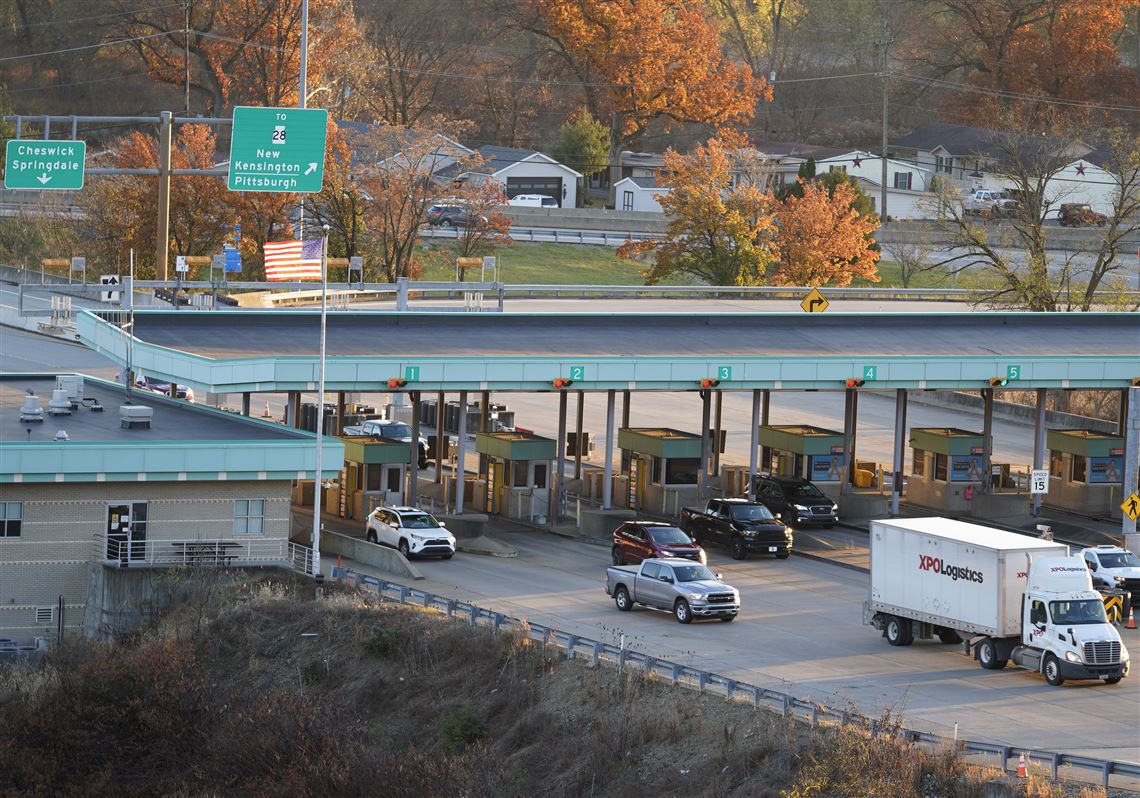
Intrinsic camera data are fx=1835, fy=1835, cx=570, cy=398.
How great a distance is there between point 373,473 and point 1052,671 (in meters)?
21.7

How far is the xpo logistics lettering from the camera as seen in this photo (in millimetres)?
53531

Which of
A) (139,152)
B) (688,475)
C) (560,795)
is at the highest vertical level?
(139,152)

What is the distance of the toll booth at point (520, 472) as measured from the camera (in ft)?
169

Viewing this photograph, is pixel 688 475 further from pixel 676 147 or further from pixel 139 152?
pixel 676 147

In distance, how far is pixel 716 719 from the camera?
1236 inches

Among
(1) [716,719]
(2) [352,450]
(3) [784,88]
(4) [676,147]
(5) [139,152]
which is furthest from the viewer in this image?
(3) [784,88]

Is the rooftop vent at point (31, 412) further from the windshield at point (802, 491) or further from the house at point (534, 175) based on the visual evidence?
the house at point (534, 175)

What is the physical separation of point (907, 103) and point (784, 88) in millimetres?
10546

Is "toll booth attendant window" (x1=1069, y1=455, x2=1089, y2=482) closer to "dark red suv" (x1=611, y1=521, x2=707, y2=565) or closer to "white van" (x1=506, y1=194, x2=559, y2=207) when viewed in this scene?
"dark red suv" (x1=611, y1=521, x2=707, y2=565)

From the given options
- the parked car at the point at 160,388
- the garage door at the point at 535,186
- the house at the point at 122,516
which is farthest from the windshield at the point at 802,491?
the garage door at the point at 535,186

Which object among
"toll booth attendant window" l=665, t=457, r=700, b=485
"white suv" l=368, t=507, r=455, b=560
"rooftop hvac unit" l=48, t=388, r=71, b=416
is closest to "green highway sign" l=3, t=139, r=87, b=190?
"rooftop hvac unit" l=48, t=388, r=71, b=416

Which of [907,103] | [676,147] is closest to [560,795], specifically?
[676,147]

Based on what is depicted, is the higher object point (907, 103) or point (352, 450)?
point (907, 103)

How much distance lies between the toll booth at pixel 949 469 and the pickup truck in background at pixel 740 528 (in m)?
8.80
